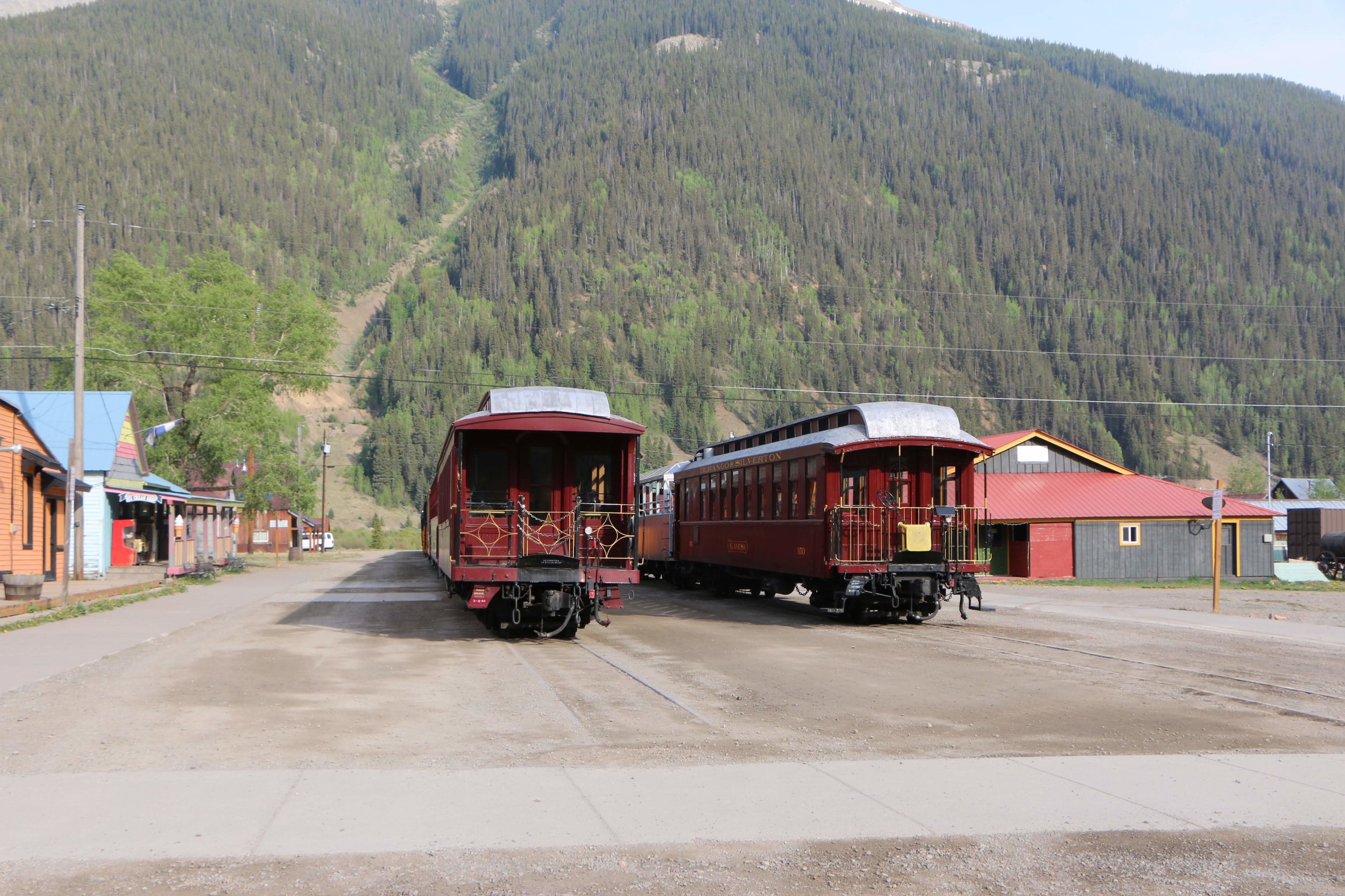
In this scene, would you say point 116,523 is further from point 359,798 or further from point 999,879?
point 999,879

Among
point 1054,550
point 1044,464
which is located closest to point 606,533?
point 1054,550

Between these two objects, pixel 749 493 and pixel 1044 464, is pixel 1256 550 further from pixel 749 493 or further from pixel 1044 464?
pixel 749 493

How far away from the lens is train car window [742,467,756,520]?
25.3 m

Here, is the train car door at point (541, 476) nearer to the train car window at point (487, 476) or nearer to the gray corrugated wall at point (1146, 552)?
the train car window at point (487, 476)

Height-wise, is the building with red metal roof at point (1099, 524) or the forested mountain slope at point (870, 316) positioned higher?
the forested mountain slope at point (870, 316)

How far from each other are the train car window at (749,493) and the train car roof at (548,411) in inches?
289

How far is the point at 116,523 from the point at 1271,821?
3649 centimetres

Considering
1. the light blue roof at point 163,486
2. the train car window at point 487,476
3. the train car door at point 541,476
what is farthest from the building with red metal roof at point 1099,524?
the light blue roof at point 163,486

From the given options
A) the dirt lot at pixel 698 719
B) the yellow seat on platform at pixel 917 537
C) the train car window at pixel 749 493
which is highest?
the train car window at pixel 749 493

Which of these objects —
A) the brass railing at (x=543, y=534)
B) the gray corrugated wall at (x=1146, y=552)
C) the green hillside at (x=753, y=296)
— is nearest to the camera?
the brass railing at (x=543, y=534)

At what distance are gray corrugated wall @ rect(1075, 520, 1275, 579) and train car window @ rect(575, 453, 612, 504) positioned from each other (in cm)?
3024

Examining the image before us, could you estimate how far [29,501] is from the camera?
30.8 meters

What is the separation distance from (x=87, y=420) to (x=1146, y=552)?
1520 inches

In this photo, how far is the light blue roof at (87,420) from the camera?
3444 centimetres
